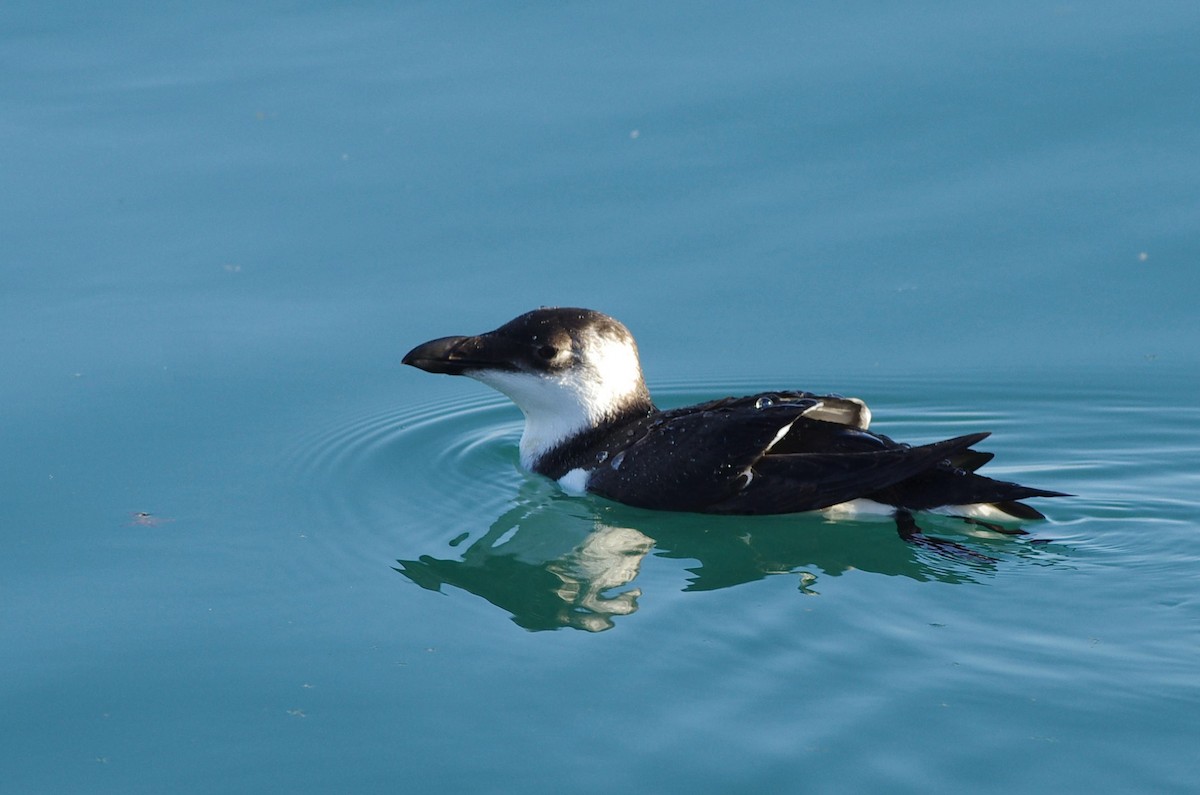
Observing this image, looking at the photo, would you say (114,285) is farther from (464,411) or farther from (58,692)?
(58,692)

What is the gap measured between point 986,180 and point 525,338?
3.43 meters

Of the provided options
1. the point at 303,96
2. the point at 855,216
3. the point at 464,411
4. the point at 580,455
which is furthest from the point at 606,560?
the point at 303,96

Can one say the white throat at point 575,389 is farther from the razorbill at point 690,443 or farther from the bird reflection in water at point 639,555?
the bird reflection in water at point 639,555

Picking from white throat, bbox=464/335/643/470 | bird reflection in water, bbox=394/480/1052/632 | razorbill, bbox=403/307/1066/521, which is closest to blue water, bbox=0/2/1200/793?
bird reflection in water, bbox=394/480/1052/632

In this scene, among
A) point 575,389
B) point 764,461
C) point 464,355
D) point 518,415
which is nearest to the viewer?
point 764,461

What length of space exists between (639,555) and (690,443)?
1.98ft

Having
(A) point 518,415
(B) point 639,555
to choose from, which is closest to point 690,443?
(B) point 639,555

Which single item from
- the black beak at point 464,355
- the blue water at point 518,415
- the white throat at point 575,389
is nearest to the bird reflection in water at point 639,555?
the blue water at point 518,415

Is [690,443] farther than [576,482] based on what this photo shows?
No

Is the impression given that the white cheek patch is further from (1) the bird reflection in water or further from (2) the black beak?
(2) the black beak

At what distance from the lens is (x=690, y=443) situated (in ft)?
22.9

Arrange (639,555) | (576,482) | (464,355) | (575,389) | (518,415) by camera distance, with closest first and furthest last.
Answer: (639,555)
(576,482)
(464,355)
(575,389)
(518,415)

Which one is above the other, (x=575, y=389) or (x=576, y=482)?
(x=575, y=389)

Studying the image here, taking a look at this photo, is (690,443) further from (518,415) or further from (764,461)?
(518,415)
